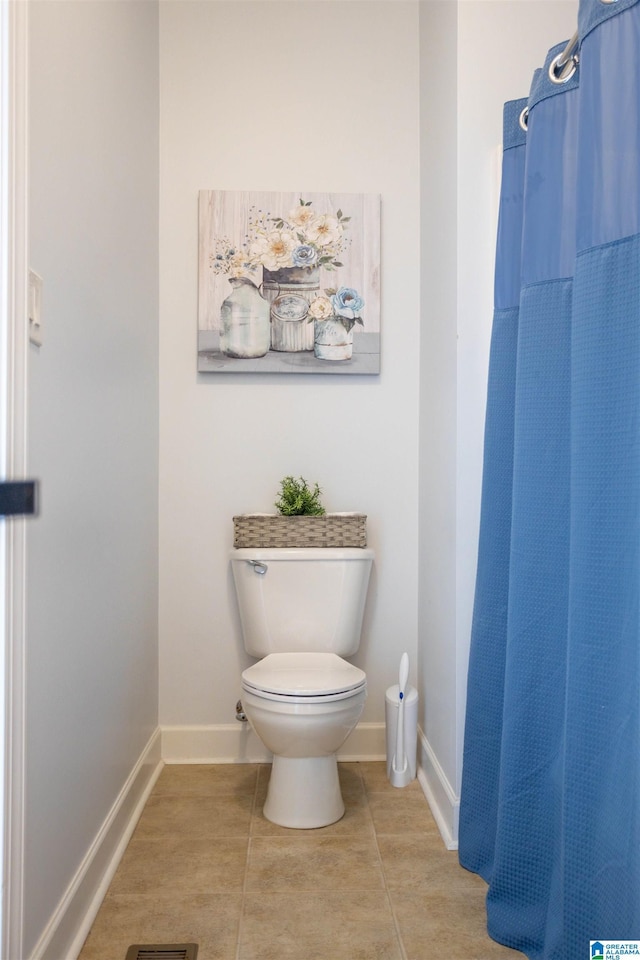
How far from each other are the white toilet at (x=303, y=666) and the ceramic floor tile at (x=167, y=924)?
0.41 meters

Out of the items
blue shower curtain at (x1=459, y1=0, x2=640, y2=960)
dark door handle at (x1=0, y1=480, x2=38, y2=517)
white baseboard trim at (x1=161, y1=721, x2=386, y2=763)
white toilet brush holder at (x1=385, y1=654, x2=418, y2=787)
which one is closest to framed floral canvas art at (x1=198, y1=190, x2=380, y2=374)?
blue shower curtain at (x1=459, y1=0, x2=640, y2=960)

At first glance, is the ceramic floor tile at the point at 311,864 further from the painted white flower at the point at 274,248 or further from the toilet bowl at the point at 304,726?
the painted white flower at the point at 274,248

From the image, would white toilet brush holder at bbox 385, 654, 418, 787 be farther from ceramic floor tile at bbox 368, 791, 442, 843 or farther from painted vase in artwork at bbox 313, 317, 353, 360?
painted vase in artwork at bbox 313, 317, 353, 360

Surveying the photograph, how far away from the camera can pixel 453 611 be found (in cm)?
204

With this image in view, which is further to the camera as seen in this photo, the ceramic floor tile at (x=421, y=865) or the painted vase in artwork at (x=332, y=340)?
the painted vase in artwork at (x=332, y=340)

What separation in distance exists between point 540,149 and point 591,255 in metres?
0.36

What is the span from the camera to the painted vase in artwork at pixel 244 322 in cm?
256

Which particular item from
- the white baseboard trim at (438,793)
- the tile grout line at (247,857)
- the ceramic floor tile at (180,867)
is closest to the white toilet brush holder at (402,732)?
the white baseboard trim at (438,793)

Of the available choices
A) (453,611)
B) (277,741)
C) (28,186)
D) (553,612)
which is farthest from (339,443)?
(28,186)

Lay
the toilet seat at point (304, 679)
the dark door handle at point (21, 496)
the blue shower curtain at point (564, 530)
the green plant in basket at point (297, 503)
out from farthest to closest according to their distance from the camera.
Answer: the green plant in basket at point (297, 503)
the toilet seat at point (304, 679)
the blue shower curtain at point (564, 530)
the dark door handle at point (21, 496)

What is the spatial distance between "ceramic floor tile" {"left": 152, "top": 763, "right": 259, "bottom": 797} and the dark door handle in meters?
1.77

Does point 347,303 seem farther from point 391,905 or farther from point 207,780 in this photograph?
point 391,905

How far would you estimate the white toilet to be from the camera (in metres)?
2.00

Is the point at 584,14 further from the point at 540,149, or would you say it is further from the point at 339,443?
the point at 339,443
